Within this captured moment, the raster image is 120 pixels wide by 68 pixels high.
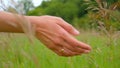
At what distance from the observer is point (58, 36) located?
3.82ft

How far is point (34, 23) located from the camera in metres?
1.19

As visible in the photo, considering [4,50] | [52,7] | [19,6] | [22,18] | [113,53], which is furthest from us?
[52,7]

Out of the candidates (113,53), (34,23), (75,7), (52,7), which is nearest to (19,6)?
(34,23)

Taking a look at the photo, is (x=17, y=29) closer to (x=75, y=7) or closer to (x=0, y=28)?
(x=0, y=28)

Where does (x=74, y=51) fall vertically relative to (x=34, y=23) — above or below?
below

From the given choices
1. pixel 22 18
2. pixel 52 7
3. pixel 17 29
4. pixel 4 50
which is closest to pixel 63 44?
pixel 17 29

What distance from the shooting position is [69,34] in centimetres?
120

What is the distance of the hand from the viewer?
117 cm

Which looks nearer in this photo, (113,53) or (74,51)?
(74,51)

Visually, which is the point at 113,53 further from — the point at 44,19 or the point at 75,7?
the point at 75,7

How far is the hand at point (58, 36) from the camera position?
117 centimetres

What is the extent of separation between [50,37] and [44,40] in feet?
0.11

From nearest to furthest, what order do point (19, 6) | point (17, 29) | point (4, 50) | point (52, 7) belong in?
point (19, 6) → point (17, 29) → point (4, 50) → point (52, 7)

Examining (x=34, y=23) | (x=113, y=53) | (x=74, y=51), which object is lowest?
(x=113, y=53)
